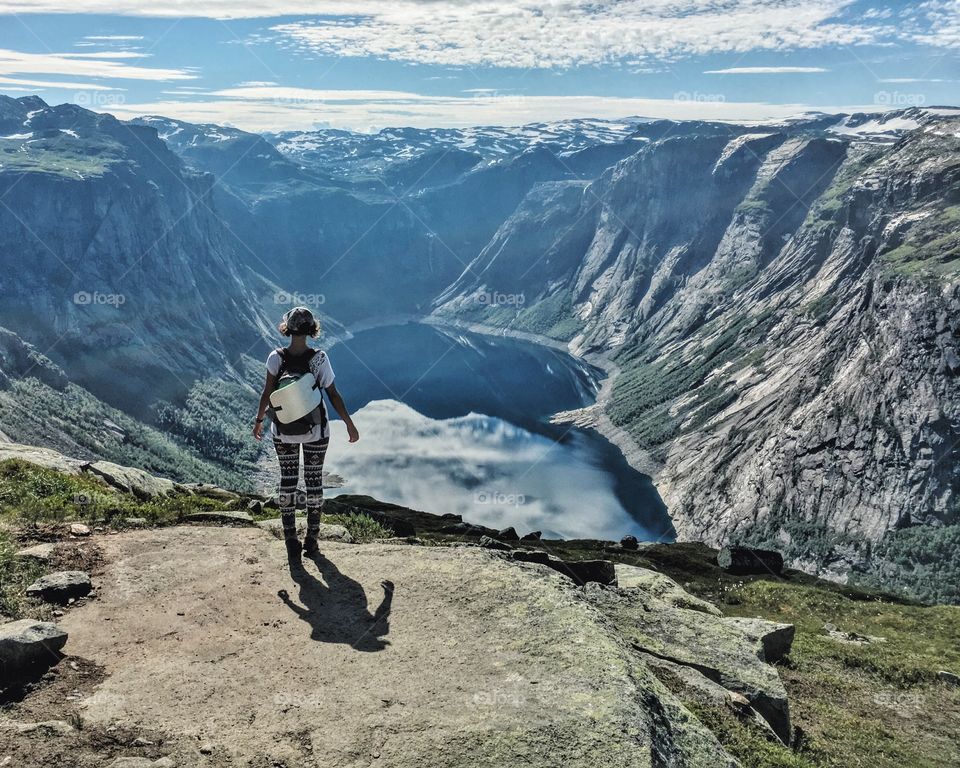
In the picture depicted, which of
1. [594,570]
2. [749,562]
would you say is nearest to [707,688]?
[594,570]

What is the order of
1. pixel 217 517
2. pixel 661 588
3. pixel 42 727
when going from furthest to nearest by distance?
pixel 661 588, pixel 217 517, pixel 42 727

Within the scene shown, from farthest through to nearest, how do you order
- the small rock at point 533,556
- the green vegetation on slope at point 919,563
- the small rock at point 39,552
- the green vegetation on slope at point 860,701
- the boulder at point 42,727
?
the green vegetation on slope at point 919,563, the small rock at point 533,556, the small rock at point 39,552, the green vegetation on slope at point 860,701, the boulder at point 42,727

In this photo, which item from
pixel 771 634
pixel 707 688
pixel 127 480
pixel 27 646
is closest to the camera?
pixel 27 646

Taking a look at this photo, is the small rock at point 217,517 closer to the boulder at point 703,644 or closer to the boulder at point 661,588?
the boulder at point 703,644

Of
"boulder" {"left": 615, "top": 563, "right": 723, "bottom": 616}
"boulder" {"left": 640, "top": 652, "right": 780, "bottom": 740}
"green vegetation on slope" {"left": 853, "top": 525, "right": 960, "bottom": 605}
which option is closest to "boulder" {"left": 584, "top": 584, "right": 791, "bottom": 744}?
"boulder" {"left": 640, "top": 652, "right": 780, "bottom": 740}

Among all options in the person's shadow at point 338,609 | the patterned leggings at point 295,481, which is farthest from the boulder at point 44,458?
the person's shadow at point 338,609

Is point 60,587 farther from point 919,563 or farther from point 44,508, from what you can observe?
point 919,563

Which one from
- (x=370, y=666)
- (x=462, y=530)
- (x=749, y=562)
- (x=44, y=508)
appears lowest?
(x=749, y=562)
